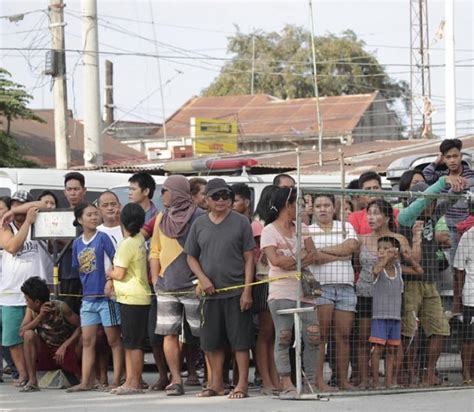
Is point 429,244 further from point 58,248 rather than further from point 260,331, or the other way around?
point 58,248

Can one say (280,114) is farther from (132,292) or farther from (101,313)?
(132,292)

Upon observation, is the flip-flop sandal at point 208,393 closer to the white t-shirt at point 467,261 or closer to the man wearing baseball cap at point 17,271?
the man wearing baseball cap at point 17,271

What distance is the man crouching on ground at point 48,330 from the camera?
1087cm

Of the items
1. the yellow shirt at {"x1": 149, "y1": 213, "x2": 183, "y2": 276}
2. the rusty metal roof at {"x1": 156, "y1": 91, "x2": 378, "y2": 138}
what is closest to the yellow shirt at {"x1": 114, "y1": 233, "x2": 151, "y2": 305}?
the yellow shirt at {"x1": 149, "y1": 213, "x2": 183, "y2": 276}

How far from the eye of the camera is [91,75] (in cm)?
2522

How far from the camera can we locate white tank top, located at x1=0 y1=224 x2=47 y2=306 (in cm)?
1129

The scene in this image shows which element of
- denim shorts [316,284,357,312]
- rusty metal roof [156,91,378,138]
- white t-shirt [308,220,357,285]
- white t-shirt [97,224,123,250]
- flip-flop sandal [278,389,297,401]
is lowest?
flip-flop sandal [278,389,297,401]

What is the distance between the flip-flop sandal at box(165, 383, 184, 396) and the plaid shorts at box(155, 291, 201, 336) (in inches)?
18.9

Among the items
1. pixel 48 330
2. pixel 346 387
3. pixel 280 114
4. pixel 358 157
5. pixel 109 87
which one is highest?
pixel 109 87

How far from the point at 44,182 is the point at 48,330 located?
3915 mm

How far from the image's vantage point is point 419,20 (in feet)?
162

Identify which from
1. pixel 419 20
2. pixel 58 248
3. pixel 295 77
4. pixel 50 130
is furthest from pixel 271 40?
pixel 58 248

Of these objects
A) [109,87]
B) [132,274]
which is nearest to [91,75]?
[132,274]

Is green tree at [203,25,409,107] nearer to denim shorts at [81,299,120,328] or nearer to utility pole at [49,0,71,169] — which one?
utility pole at [49,0,71,169]
